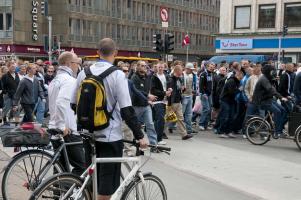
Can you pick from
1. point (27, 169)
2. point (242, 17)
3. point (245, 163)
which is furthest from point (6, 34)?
point (27, 169)

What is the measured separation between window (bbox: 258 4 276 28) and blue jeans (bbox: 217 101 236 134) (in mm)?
35773

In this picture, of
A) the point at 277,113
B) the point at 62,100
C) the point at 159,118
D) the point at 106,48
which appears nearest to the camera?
the point at 106,48

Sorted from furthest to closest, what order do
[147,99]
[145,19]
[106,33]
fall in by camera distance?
[145,19], [106,33], [147,99]

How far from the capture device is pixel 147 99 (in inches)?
396

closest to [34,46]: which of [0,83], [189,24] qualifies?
[189,24]

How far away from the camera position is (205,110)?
14164 millimetres

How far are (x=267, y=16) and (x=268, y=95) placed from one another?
37088 millimetres

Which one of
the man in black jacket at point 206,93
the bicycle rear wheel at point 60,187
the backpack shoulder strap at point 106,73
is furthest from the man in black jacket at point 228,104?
the bicycle rear wheel at point 60,187

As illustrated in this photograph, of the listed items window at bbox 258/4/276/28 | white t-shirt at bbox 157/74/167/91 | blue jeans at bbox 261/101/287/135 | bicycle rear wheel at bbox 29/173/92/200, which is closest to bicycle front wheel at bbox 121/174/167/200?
bicycle rear wheel at bbox 29/173/92/200

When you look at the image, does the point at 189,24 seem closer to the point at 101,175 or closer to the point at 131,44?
the point at 131,44

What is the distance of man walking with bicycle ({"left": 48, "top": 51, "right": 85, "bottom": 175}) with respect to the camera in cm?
583

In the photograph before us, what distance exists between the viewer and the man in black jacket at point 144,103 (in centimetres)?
998

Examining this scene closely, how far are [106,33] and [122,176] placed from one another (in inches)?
2378

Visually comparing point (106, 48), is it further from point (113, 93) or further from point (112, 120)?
point (112, 120)
